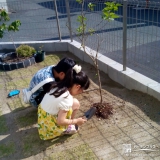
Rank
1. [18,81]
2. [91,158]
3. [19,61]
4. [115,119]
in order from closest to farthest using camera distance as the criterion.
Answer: [91,158], [115,119], [18,81], [19,61]

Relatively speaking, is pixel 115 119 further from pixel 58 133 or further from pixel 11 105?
pixel 11 105

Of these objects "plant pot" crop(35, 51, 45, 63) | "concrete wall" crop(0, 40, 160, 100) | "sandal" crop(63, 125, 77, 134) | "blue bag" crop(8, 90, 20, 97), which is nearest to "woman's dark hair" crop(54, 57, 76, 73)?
"sandal" crop(63, 125, 77, 134)

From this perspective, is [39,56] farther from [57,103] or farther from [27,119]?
[57,103]

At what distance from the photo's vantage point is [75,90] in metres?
2.53

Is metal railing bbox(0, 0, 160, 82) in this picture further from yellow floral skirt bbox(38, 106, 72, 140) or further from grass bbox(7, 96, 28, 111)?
grass bbox(7, 96, 28, 111)

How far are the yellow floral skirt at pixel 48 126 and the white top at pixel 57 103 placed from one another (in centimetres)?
8

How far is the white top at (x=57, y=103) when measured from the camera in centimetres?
247

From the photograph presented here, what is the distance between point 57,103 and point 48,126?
1.25 ft

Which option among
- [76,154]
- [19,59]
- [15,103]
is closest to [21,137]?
[76,154]

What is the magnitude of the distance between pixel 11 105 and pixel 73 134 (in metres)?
1.39

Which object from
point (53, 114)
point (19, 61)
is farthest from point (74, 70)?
point (19, 61)

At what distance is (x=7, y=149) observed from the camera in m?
2.79

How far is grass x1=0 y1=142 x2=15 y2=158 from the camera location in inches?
107

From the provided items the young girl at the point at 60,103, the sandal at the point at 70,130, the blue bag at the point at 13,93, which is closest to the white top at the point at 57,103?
the young girl at the point at 60,103
